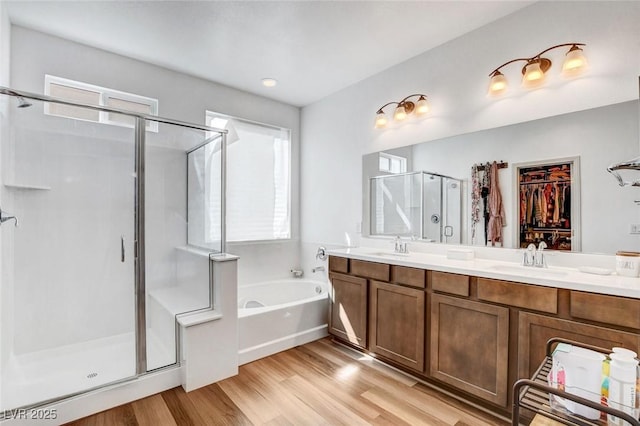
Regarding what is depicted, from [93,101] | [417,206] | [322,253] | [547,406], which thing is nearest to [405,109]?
[417,206]

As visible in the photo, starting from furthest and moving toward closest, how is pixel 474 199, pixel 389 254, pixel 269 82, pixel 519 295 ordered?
pixel 269 82, pixel 389 254, pixel 474 199, pixel 519 295

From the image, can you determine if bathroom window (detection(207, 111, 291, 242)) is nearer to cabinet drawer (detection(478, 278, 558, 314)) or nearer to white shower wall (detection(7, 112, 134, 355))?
white shower wall (detection(7, 112, 134, 355))

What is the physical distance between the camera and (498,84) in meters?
2.22

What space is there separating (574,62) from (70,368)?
4.02 m

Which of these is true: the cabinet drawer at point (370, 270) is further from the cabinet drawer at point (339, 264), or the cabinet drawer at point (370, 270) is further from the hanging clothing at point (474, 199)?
the hanging clothing at point (474, 199)

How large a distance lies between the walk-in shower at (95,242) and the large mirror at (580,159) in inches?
82.7

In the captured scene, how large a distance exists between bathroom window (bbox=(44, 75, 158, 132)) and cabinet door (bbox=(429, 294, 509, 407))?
2.64 m

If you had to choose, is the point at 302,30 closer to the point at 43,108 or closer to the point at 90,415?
the point at 43,108

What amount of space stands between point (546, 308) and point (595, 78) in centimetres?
147

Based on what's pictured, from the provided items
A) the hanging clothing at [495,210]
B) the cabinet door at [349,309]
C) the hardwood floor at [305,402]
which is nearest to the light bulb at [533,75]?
the hanging clothing at [495,210]

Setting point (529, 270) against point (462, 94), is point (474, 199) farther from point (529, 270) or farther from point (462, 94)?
point (462, 94)

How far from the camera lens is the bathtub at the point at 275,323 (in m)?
2.61

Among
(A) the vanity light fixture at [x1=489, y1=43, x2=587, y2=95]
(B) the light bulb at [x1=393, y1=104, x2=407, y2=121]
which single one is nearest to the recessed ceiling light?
(B) the light bulb at [x1=393, y1=104, x2=407, y2=121]

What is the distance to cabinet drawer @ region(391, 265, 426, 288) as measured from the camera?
7.34 feet
